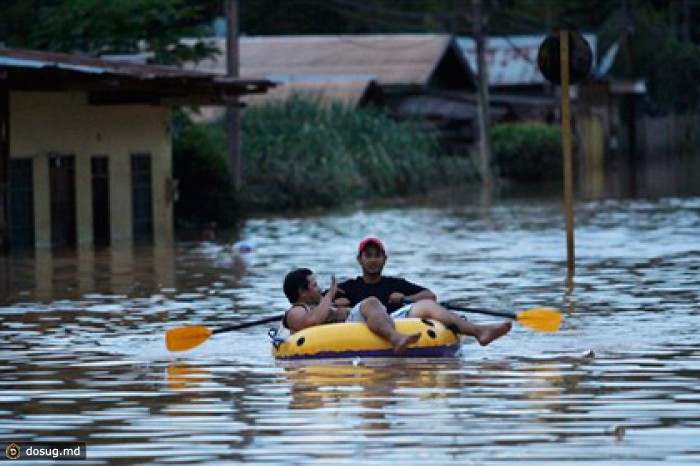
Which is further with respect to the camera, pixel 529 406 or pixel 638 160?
pixel 638 160

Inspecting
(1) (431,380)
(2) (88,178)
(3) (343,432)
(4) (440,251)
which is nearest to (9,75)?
(2) (88,178)

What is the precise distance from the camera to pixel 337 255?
2891 centimetres

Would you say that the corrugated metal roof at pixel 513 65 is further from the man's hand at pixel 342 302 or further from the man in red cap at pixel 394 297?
the man's hand at pixel 342 302

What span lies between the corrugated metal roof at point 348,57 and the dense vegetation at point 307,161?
4627mm

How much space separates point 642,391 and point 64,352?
555cm

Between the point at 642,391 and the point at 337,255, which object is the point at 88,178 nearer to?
the point at 337,255

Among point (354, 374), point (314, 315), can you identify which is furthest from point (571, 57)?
point (354, 374)

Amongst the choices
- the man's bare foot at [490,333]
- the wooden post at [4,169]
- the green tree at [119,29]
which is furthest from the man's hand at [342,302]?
the green tree at [119,29]

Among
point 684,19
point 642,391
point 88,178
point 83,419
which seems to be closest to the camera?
point 83,419

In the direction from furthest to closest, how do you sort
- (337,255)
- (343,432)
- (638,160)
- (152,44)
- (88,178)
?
(638,160) → (152,44) → (88,178) → (337,255) → (343,432)

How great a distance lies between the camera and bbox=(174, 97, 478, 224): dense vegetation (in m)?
40.6

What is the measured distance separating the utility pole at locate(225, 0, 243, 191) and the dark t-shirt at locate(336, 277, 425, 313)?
87.8ft

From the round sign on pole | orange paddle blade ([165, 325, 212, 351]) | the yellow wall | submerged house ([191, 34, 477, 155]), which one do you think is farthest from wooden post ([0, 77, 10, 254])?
submerged house ([191, 34, 477, 155])

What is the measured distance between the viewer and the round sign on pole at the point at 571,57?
73.0 feet
